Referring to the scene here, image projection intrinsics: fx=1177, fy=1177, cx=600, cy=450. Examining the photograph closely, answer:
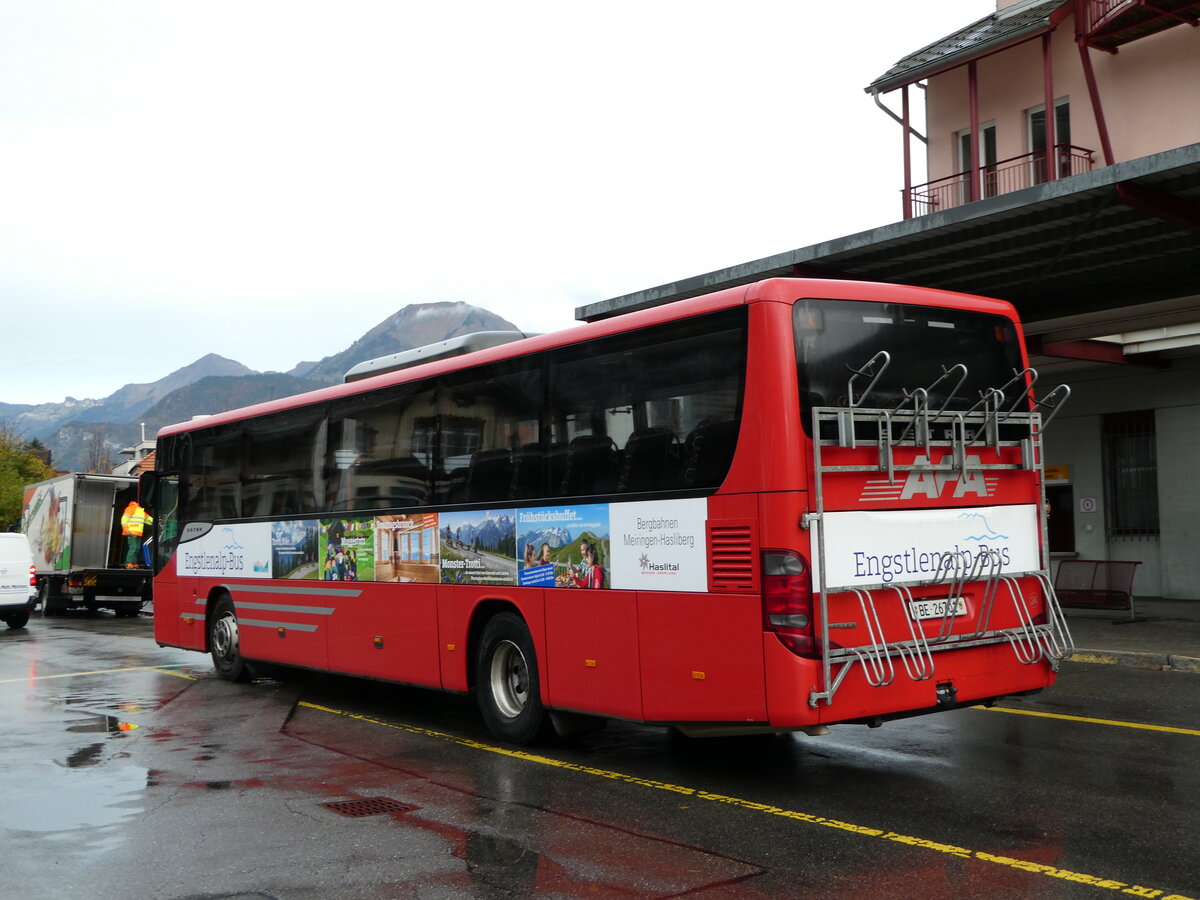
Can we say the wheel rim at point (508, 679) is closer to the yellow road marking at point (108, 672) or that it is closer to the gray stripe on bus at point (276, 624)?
the gray stripe on bus at point (276, 624)

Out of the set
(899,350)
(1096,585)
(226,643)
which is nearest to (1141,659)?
(1096,585)

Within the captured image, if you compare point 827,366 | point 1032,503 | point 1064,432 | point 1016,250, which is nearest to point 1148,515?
point 1064,432

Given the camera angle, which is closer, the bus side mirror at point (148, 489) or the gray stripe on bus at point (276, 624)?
the gray stripe on bus at point (276, 624)

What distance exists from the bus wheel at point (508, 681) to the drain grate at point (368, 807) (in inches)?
67.7

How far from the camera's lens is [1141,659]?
13.1m

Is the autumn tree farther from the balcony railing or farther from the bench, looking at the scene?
the bench

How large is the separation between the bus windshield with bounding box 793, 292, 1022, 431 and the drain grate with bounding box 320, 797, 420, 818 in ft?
10.9

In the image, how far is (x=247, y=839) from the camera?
6.37m

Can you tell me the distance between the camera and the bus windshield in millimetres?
7098

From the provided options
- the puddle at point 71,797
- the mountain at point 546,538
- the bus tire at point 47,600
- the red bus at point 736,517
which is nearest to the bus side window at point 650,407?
the red bus at point 736,517

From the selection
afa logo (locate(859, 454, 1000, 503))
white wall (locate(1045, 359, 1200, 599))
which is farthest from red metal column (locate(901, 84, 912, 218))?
afa logo (locate(859, 454, 1000, 503))

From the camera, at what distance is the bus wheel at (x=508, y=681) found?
8797 mm

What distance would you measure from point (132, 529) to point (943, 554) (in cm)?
2441

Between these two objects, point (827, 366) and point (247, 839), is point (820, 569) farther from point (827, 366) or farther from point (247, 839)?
point (247, 839)
